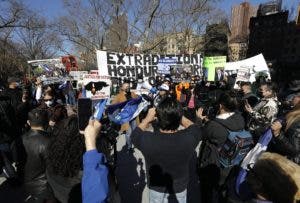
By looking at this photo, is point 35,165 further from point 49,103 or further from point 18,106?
point 18,106

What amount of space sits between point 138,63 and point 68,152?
28.1ft

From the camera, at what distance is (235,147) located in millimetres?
3846

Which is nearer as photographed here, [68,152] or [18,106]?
[68,152]

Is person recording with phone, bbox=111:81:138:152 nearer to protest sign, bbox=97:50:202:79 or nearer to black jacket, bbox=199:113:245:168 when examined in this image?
protest sign, bbox=97:50:202:79

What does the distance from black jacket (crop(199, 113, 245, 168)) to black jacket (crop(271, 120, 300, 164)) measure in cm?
49

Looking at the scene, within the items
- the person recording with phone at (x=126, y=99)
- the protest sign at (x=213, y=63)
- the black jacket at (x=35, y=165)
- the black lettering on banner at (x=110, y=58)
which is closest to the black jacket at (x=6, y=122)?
the person recording with phone at (x=126, y=99)

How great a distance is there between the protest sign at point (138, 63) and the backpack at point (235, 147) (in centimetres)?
712

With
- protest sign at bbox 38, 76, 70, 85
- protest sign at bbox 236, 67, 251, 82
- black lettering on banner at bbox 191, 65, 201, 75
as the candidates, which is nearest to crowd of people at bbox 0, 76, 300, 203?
protest sign at bbox 38, 76, 70, 85

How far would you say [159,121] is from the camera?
3.17m

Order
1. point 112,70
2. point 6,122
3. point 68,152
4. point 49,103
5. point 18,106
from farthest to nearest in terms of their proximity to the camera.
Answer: point 112,70 < point 18,106 < point 49,103 < point 6,122 < point 68,152

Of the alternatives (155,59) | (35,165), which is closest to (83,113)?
(35,165)

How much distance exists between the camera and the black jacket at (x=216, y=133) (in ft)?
12.8

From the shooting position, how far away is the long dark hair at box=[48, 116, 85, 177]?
2824 millimetres

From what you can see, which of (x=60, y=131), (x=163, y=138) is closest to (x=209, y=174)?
(x=163, y=138)
